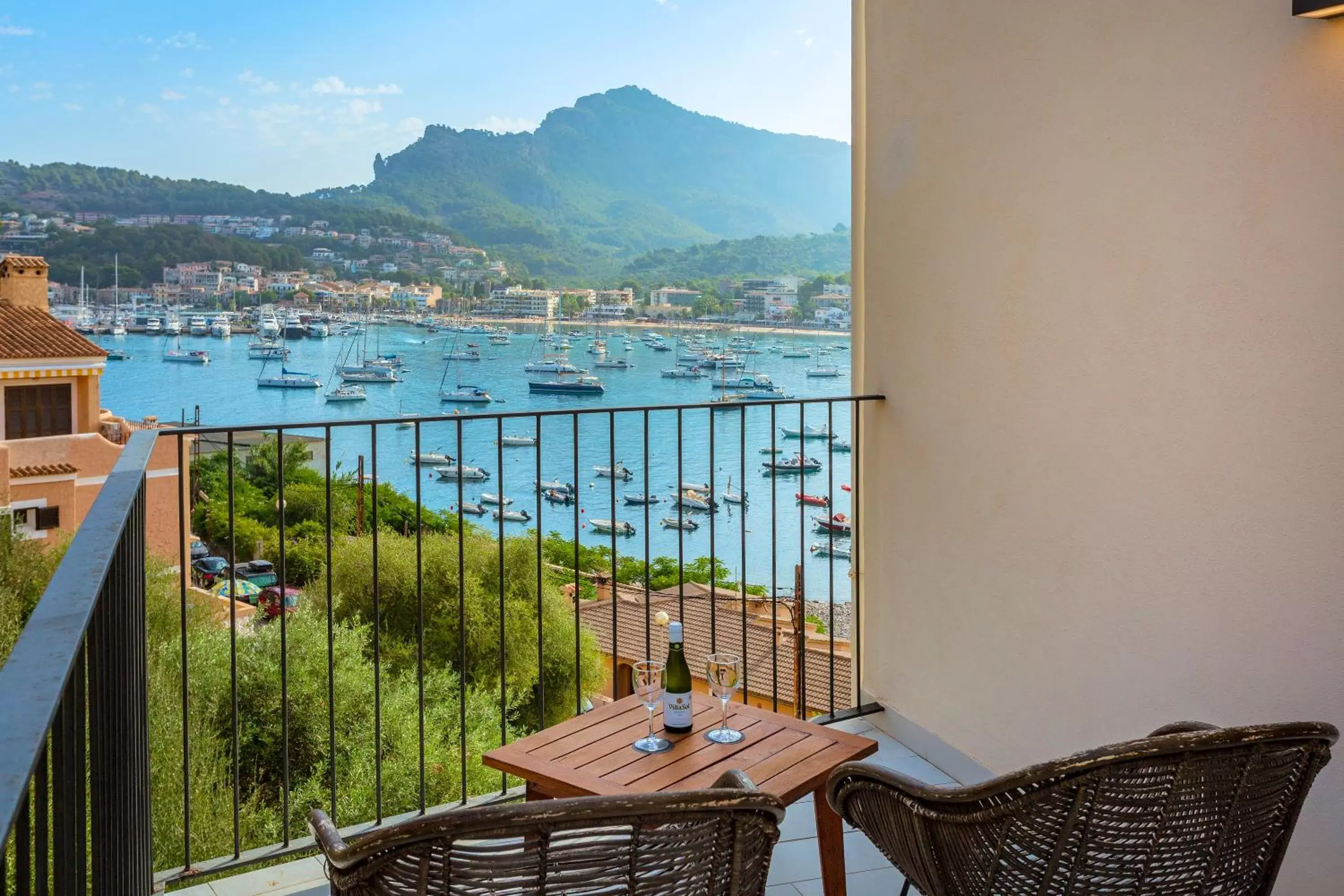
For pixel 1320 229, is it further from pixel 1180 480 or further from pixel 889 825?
pixel 889 825

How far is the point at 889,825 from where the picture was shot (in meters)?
1.61

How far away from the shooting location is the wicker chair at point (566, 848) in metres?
1.05

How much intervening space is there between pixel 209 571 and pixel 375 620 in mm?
23334

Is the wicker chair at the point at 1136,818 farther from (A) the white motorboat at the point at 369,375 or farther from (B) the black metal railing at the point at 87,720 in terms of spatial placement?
(A) the white motorboat at the point at 369,375

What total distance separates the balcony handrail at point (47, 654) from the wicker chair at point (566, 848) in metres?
0.36

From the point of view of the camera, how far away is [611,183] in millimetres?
29984

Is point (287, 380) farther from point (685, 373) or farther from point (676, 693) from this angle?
point (676, 693)

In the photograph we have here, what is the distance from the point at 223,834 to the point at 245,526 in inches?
524

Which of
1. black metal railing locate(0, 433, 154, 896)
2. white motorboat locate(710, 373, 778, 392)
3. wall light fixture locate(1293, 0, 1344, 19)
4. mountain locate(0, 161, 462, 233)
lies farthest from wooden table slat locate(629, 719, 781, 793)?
mountain locate(0, 161, 462, 233)

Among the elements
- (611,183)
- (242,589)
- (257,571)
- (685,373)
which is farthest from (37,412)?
(611,183)

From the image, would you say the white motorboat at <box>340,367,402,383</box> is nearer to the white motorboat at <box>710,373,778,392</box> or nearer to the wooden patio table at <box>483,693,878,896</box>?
the white motorboat at <box>710,373,778,392</box>

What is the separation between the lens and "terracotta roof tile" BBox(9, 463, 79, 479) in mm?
22188

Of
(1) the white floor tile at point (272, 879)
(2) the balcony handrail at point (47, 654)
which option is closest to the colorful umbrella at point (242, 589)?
(1) the white floor tile at point (272, 879)

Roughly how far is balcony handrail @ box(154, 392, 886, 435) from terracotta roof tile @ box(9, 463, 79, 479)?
921 inches
